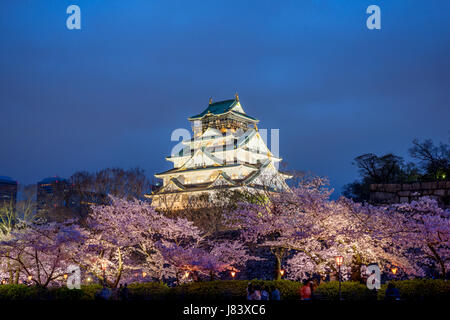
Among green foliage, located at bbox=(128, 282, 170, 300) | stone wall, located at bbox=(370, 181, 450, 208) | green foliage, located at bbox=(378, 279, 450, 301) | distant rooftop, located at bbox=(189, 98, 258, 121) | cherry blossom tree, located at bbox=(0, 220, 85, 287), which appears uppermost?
distant rooftop, located at bbox=(189, 98, 258, 121)

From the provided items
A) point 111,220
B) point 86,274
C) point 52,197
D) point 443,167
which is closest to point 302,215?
point 111,220

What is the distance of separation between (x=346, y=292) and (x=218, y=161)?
152 feet

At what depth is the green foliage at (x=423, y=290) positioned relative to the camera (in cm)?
1908

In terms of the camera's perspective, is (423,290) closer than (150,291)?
Yes

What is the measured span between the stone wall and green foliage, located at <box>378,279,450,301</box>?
6668 mm

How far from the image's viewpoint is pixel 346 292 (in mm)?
20391

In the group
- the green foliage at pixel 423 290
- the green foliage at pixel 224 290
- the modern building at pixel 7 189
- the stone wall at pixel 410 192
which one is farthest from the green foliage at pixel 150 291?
the modern building at pixel 7 189

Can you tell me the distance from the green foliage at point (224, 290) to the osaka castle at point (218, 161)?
3378 centimetres

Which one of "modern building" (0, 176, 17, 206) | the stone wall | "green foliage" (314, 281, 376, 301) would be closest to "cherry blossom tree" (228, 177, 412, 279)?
"green foliage" (314, 281, 376, 301)

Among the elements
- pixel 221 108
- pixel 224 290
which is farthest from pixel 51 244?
pixel 221 108

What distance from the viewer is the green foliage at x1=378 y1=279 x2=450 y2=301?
19078 mm

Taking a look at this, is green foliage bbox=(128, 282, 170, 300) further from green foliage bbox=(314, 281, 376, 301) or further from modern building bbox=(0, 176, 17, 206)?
modern building bbox=(0, 176, 17, 206)

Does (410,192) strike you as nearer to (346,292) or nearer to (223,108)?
(346,292)

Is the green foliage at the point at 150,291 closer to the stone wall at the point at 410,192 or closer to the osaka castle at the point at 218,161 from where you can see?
the stone wall at the point at 410,192
